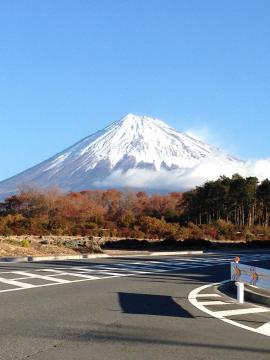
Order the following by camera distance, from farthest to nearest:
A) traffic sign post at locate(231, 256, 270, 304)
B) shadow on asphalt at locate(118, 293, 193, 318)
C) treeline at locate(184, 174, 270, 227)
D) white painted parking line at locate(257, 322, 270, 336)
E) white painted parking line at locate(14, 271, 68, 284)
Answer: treeline at locate(184, 174, 270, 227) < white painted parking line at locate(14, 271, 68, 284) < traffic sign post at locate(231, 256, 270, 304) < shadow on asphalt at locate(118, 293, 193, 318) < white painted parking line at locate(257, 322, 270, 336)

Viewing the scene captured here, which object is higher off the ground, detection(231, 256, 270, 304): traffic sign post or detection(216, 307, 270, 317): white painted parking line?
detection(231, 256, 270, 304): traffic sign post

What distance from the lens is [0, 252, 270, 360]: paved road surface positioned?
24.1ft

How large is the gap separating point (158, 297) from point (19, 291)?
3.05 meters

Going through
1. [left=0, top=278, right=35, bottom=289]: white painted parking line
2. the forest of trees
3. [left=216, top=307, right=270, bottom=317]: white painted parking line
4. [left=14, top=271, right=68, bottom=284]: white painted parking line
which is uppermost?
the forest of trees

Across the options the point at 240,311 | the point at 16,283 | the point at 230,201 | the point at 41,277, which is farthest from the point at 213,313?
the point at 230,201

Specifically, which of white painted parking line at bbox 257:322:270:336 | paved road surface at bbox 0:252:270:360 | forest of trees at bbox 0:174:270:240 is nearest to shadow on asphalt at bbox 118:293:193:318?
paved road surface at bbox 0:252:270:360

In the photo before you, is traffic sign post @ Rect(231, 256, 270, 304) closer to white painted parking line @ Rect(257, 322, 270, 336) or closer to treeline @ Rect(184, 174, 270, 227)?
white painted parking line @ Rect(257, 322, 270, 336)

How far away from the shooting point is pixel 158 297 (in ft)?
42.3

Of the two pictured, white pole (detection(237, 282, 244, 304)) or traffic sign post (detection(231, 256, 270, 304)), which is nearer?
traffic sign post (detection(231, 256, 270, 304))

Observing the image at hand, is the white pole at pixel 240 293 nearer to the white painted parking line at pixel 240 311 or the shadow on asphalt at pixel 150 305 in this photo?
the white painted parking line at pixel 240 311

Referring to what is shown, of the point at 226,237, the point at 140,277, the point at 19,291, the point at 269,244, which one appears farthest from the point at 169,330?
the point at 226,237

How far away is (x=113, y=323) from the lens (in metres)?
9.30

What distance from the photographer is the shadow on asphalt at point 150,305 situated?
1055cm

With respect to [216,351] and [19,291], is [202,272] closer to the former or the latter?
[19,291]
